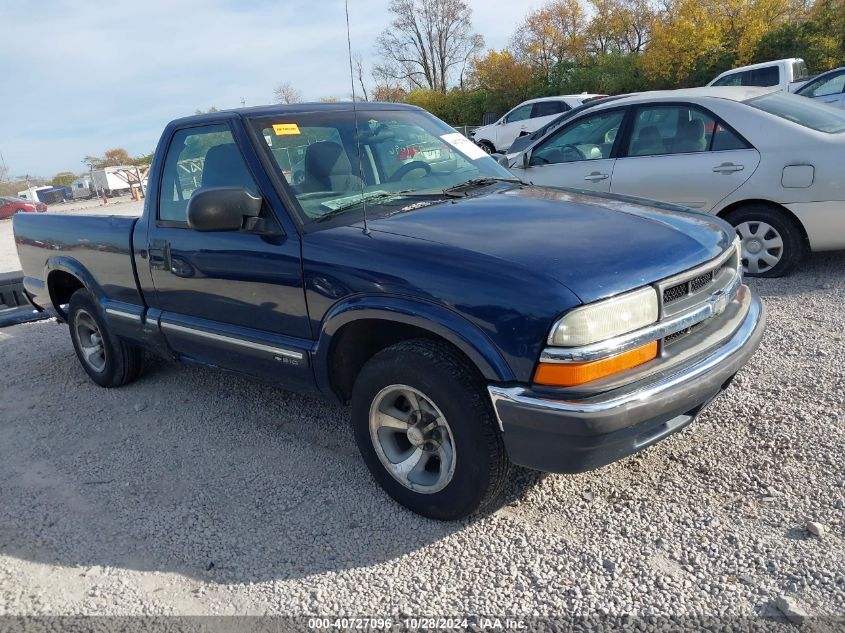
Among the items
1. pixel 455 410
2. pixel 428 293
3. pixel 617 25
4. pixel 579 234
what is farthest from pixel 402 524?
pixel 617 25

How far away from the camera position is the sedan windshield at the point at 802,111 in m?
5.39

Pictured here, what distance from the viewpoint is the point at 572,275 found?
2330mm

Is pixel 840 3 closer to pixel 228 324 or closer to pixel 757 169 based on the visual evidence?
pixel 757 169

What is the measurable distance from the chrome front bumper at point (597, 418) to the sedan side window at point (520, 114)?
17.8 meters

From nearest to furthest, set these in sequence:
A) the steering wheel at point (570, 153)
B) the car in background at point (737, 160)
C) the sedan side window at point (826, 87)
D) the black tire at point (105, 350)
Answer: the black tire at point (105, 350) < the car in background at point (737, 160) < the steering wheel at point (570, 153) < the sedan side window at point (826, 87)

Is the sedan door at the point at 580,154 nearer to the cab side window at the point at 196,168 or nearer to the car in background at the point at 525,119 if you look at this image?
the cab side window at the point at 196,168

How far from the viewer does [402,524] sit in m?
2.84

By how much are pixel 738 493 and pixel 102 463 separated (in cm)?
332

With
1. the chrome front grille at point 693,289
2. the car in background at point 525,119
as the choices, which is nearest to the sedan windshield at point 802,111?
the chrome front grille at point 693,289

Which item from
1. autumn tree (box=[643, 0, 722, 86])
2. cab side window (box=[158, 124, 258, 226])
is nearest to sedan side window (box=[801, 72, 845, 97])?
cab side window (box=[158, 124, 258, 226])

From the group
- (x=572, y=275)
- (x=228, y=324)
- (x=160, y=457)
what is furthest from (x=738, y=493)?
(x=160, y=457)

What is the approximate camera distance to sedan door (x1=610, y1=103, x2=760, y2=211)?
217 inches

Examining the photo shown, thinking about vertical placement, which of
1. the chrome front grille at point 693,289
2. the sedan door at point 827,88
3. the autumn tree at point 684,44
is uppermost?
the autumn tree at point 684,44

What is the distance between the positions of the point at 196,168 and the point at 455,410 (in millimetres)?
2282
